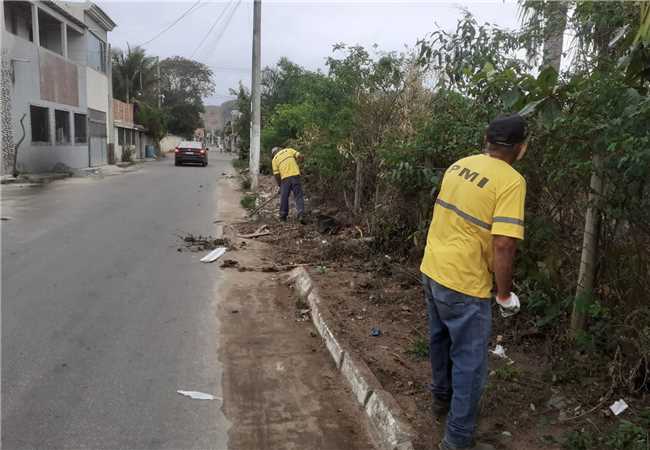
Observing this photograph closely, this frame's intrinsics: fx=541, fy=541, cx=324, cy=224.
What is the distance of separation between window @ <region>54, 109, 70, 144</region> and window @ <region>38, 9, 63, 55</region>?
3183 millimetres

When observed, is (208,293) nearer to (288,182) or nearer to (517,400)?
(517,400)

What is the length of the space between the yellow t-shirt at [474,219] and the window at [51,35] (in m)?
26.3

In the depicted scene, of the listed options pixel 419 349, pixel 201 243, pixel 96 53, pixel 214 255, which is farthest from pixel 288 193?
pixel 96 53

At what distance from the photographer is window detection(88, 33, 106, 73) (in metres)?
28.3

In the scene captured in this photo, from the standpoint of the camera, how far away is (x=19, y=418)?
341 centimetres

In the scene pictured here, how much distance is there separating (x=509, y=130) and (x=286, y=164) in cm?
835

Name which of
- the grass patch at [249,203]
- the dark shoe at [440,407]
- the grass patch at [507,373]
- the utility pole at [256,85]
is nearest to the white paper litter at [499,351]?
the grass patch at [507,373]

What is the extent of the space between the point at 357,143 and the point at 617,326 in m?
5.95

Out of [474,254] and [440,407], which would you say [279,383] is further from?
[474,254]

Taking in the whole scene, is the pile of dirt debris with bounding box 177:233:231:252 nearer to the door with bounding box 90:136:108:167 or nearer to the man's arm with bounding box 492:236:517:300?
the man's arm with bounding box 492:236:517:300

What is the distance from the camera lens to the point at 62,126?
23.8 m

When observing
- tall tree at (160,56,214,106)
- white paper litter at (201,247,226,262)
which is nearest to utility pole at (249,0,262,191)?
white paper litter at (201,247,226,262)

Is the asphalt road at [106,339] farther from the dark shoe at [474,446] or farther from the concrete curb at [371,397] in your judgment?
A: the dark shoe at [474,446]

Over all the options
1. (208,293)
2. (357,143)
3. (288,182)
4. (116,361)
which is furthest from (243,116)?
(116,361)
